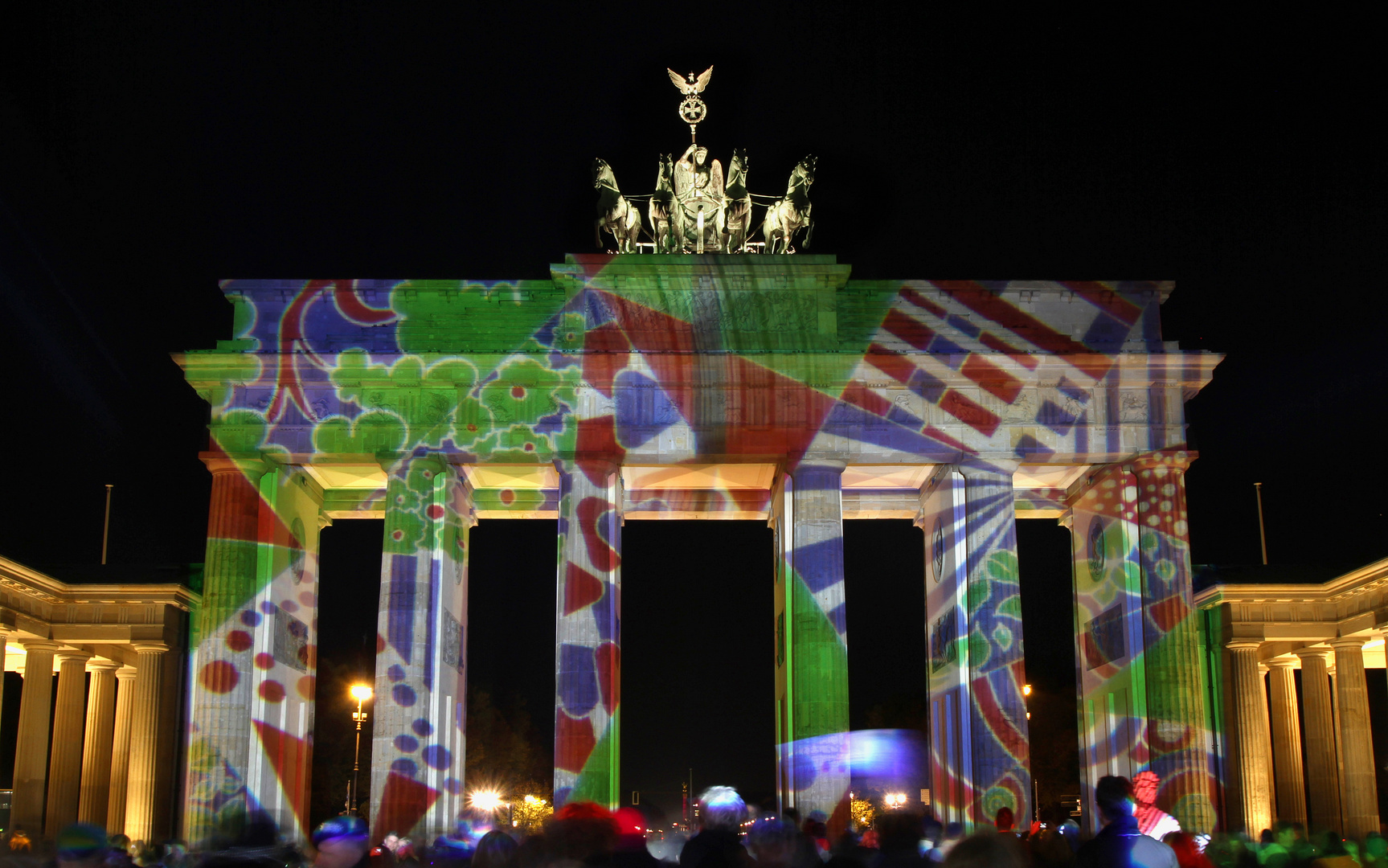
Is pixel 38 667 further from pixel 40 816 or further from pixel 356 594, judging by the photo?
pixel 356 594

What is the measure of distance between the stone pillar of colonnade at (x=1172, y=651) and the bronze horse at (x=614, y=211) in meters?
16.8

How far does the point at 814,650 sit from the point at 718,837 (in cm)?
2702

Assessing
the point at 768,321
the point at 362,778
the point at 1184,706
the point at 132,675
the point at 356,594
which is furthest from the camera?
the point at 356,594

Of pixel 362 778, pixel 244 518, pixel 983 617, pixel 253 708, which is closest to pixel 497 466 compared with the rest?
pixel 244 518

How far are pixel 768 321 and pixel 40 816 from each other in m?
30.2

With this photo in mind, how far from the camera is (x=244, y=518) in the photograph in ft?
128

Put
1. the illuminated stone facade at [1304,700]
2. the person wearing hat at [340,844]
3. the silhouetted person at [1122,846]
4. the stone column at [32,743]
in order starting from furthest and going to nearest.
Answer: the stone column at [32,743] < the illuminated stone facade at [1304,700] < the person wearing hat at [340,844] < the silhouetted person at [1122,846]

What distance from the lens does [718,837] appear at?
11070 mm

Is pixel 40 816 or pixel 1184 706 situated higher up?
pixel 1184 706

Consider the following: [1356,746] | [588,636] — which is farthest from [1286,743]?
[588,636]

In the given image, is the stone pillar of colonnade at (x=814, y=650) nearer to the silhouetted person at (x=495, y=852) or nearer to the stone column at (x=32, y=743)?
the stone column at (x=32, y=743)

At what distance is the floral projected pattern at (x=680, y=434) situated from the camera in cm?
3825

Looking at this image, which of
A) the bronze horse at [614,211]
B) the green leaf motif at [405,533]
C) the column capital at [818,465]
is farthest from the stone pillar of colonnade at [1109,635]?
the green leaf motif at [405,533]

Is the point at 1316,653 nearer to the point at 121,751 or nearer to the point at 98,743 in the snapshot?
the point at 121,751
